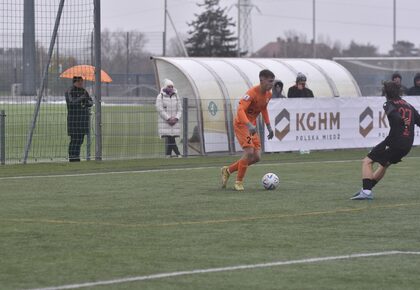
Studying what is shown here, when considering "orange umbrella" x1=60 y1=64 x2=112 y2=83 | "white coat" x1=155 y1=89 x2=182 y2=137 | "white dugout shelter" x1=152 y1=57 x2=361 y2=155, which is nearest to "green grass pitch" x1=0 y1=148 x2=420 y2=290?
"orange umbrella" x1=60 y1=64 x2=112 y2=83

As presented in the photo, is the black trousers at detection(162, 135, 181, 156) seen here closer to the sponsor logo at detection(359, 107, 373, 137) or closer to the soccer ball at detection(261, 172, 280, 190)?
the sponsor logo at detection(359, 107, 373, 137)

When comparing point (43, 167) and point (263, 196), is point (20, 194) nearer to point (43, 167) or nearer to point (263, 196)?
point (263, 196)

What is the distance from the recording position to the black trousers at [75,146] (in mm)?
22438

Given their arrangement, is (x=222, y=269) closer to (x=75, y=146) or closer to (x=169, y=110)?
(x=75, y=146)

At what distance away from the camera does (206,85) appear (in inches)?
996

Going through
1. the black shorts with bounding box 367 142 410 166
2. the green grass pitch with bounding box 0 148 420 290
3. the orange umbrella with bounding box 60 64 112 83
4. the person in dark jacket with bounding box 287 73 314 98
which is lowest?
the green grass pitch with bounding box 0 148 420 290

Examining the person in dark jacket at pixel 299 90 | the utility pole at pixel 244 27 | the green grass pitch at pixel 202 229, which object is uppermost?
the utility pole at pixel 244 27

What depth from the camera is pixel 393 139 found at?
1437 cm

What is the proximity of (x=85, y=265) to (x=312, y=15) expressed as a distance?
50503 mm

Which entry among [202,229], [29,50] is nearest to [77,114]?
[29,50]

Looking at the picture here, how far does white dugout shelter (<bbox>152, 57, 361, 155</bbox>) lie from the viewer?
24.8m

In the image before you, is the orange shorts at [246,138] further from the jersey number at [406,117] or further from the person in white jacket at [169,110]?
the person in white jacket at [169,110]

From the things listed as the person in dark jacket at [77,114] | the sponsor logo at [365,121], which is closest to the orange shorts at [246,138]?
the person in dark jacket at [77,114]

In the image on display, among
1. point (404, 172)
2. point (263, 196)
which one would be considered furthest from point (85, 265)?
point (404, 172)
